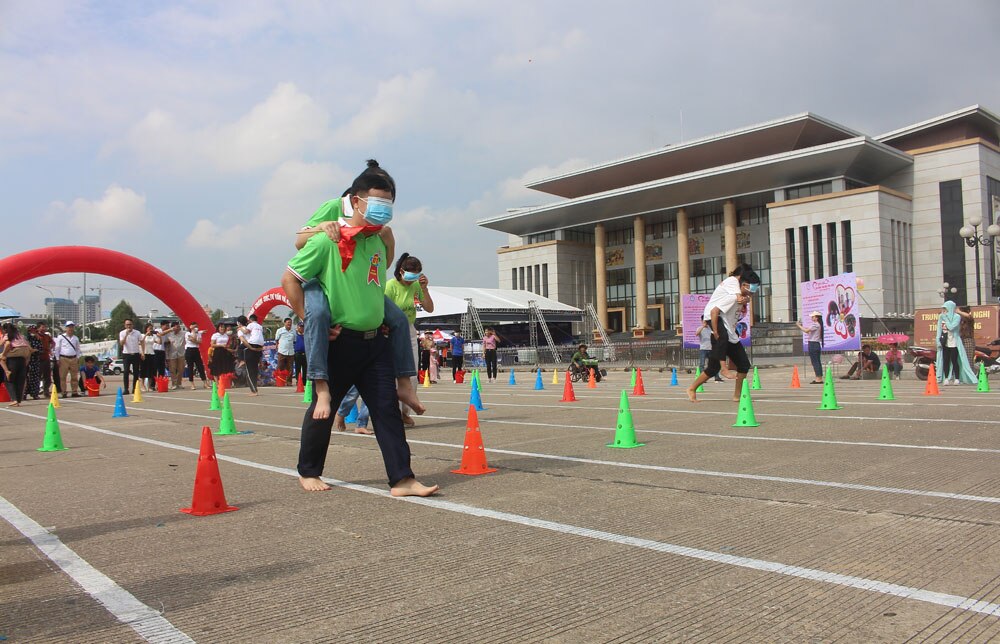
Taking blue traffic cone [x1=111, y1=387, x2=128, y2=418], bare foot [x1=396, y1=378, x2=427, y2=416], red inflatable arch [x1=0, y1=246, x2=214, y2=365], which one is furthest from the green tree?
bare foot [x1=396, y1=378, x2=427, y2=416]

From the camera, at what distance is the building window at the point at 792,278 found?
5831cm

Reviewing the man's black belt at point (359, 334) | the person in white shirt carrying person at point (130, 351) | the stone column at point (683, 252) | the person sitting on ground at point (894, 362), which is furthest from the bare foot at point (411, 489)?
the stone column at point (683, 252)

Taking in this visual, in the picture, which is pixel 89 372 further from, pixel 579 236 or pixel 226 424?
pixel 579 236

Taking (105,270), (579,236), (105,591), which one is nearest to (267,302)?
(105,270)

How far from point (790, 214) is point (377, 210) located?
58299 mm

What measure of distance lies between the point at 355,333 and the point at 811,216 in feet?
189

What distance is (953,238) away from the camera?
54.2m

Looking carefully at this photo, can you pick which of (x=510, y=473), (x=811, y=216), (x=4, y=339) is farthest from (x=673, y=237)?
(x=510, y=473)

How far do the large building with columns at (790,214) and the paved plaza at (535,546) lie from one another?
150 feet

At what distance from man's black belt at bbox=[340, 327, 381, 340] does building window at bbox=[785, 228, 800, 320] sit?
5815cm

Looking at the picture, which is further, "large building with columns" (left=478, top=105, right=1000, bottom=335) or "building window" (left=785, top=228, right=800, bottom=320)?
"building window" (left=785, top=228, right=800, bottom=320)

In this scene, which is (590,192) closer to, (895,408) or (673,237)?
(673,237)

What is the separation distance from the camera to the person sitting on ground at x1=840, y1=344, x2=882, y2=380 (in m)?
19.1

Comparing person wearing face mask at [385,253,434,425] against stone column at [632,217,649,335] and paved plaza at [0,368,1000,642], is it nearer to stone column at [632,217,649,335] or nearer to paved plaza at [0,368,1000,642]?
paved plaza at [0,368,1000,642]
